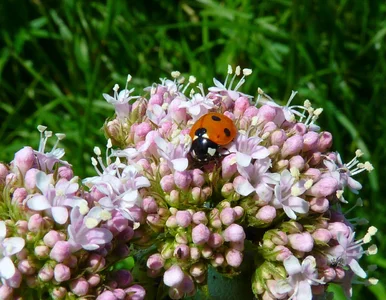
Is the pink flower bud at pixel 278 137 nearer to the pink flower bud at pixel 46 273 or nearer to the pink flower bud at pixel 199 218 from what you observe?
the pink flower bud at pixel 199 218

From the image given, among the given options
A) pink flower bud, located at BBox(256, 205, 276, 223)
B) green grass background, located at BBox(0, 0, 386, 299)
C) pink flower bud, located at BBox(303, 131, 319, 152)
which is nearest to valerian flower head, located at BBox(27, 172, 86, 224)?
pink flower bud, located at BBox(256, 205, 276, 223)

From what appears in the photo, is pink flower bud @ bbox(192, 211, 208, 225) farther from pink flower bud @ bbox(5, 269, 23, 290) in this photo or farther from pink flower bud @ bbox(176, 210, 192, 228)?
pink flower bud @ bbox(5, 269, 23, 290)

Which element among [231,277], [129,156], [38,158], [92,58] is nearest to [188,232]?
[231,277]

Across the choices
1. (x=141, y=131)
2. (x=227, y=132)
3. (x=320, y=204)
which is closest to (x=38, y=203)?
(x=141, y=131)

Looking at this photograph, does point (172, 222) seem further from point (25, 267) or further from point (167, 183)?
point (25, 267)

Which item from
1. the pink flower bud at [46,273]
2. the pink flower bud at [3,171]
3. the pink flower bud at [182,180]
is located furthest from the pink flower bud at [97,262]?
the pink flower bud at [3,171]

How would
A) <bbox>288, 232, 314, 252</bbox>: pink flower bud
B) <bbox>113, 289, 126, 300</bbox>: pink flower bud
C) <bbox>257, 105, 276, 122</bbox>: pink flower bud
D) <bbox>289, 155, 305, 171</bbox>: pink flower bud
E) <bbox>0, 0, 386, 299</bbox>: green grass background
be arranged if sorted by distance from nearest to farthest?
<bbox>113, 289, 126, 300</bbox>: pink flower bud < <bbox>288, 232, 314, 252</bbox>: pink flower bud < <bbox>289, 155, 305, 171</bbox>: pink flower bud < <bbox>257, 105, 276, 122</bbox>: pink flower bud < <bbox>0, 0, 386, 299</bbox>: green grass background

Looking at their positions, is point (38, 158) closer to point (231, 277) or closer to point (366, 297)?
point (231, 277)
